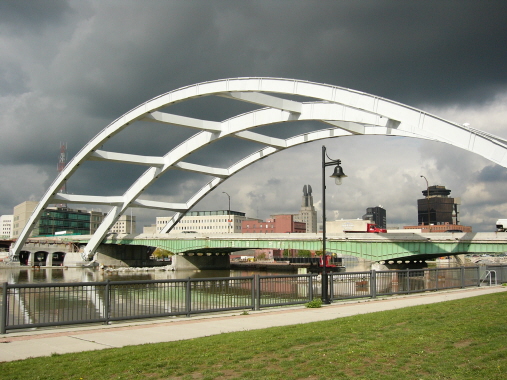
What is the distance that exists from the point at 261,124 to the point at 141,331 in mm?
32416

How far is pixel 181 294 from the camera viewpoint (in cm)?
1466

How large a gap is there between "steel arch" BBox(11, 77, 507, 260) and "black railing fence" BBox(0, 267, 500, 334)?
10.9 metres

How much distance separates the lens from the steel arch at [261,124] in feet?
94.4

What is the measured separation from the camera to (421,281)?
72.0 feet

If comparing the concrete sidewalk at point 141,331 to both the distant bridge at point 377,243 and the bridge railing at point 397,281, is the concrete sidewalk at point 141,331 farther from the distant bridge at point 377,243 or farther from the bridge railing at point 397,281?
the distant bridge at point 377,243

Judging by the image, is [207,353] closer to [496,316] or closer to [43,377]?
[43,377]

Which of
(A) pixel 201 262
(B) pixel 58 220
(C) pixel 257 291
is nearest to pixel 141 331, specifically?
(C) pixel 257 291

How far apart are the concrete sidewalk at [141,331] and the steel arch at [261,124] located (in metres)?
17.5

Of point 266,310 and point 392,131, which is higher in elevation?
point 392,131

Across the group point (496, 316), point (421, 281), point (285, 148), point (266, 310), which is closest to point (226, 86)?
point (285, 148)

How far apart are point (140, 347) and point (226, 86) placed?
3157cm

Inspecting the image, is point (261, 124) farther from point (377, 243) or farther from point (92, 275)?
point (92, 275)

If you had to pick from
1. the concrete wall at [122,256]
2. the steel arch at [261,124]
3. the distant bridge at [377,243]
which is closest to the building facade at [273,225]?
the concrete wall at [122,256]

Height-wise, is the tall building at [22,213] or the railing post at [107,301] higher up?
the tall building at [22,213]
